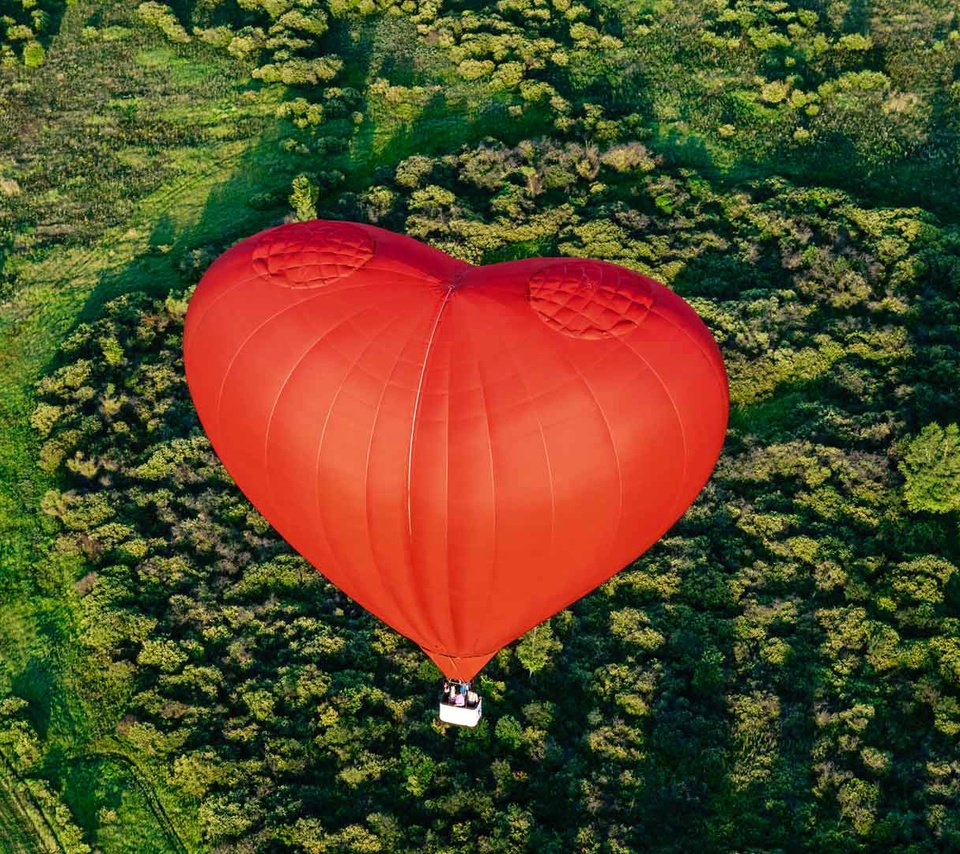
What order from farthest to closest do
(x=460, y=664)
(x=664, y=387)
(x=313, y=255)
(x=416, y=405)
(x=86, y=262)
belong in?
(x=86, y=262)
(x=460, y=664)
(x=313, y=255)
(x=664, y=387)
(x=416, y=405)

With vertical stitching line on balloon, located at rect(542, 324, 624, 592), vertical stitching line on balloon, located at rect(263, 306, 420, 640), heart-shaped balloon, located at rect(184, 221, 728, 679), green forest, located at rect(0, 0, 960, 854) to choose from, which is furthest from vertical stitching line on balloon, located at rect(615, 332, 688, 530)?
green forest, located at rect(0, 0, 960, 854)

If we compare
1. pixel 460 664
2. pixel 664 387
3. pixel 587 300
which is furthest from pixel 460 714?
pixel 587 300

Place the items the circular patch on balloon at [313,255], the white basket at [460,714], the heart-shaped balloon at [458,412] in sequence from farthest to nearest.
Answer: the white basket at [460,714], the circular patch on balloon at [313,255], the heart-shaped balloon at [458,412]

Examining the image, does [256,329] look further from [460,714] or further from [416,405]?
[460,714]

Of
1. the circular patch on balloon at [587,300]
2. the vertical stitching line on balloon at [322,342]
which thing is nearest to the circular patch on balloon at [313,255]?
the vertical stitching line on balloon at [322,342]

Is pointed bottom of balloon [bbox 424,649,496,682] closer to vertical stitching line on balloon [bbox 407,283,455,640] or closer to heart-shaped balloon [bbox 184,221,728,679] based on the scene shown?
heart-shaped balloon [bbox 184,221,728,679]

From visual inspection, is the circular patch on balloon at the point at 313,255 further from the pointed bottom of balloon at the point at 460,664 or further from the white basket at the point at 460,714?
the white basket at the point at 460,714

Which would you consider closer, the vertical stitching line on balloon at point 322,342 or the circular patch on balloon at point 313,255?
the vertical stitching line on balloon at point 322,342
